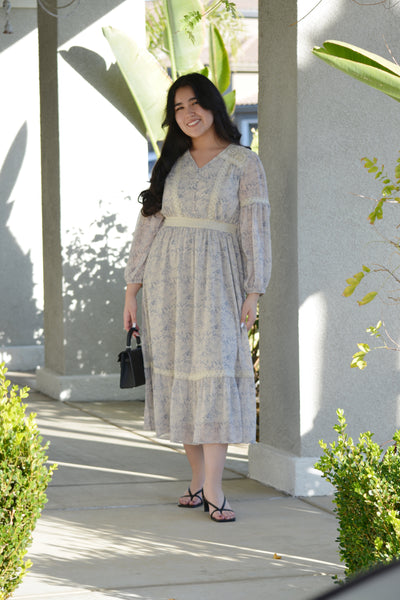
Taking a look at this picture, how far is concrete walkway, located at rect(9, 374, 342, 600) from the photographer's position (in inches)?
118

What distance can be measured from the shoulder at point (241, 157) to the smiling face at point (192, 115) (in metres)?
0.16

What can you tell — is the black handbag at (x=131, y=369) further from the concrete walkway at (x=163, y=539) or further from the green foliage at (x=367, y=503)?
the green foliage at (x=367, y=503)

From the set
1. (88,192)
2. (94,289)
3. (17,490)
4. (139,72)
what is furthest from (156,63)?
(17,490)

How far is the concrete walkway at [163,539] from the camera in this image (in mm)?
3002

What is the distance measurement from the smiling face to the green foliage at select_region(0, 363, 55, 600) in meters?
1.88

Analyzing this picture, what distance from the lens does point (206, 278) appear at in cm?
396

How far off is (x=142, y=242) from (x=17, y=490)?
1.96 m

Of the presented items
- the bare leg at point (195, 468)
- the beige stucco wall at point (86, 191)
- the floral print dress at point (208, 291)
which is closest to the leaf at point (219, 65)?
the beige stucco wall at point (86, 191)

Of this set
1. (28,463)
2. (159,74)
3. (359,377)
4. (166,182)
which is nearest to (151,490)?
(359,377)

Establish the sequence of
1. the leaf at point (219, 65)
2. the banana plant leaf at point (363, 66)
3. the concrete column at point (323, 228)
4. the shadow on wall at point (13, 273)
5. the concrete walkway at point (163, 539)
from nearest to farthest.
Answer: the banana plant leaf at point (363, 66), the concrete walkway at point (163, 539), the concrete column at point (323, 228), the leaf at point (219, 65), the shadow on wall at point (13, 273)

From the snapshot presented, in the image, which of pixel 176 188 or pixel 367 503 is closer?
pixel 367 503

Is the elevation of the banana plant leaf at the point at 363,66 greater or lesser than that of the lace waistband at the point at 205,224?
greater

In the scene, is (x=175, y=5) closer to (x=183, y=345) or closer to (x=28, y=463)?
Result: (x=183, y=345)

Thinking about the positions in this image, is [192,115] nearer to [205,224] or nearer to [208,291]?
[205,224]
